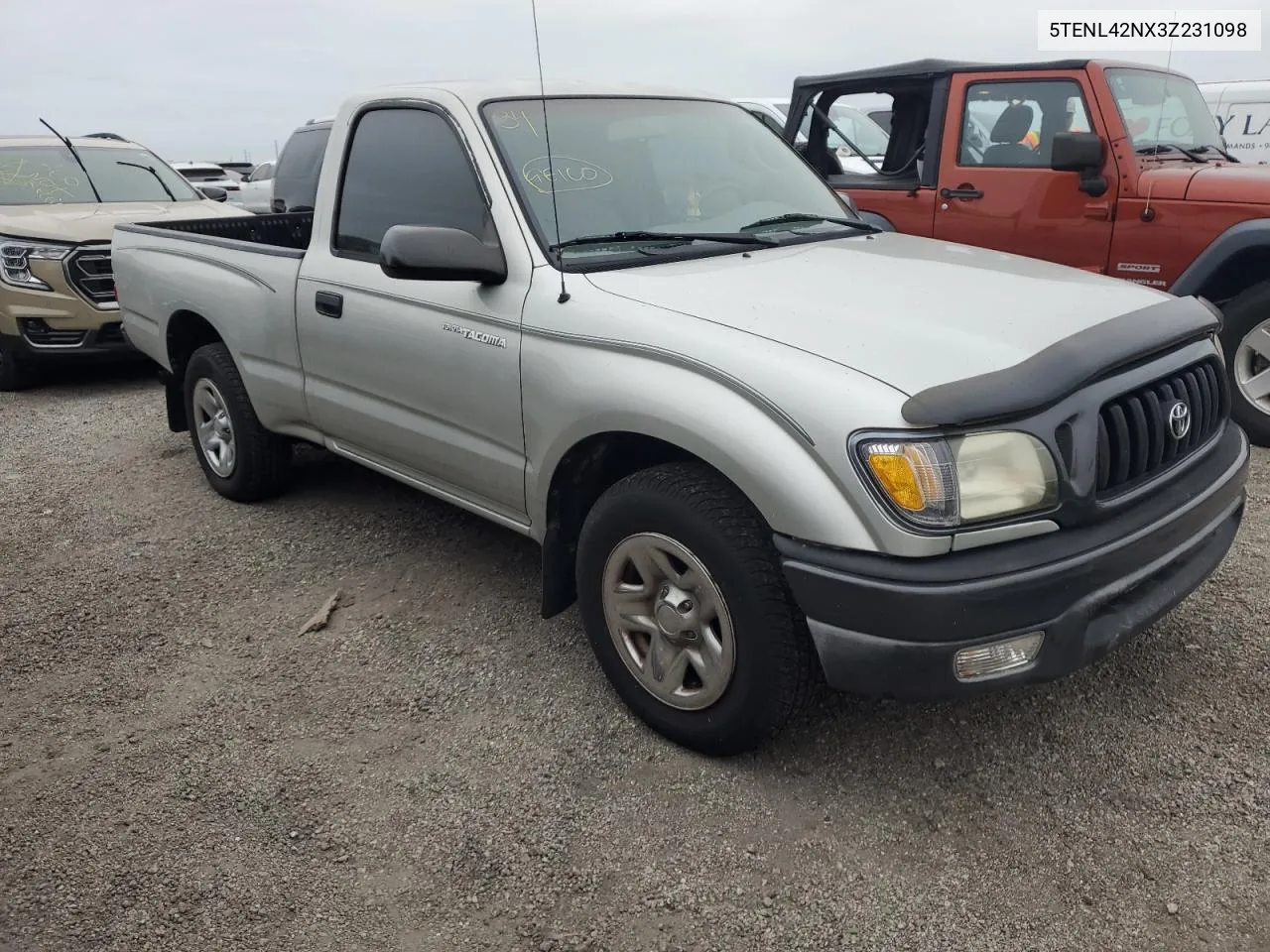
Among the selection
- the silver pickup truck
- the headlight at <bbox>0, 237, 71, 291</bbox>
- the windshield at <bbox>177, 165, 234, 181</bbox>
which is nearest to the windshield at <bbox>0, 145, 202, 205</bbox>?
the headlight at <bbox>0, 237, 71, 291</bbox>

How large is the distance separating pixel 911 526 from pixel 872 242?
5.21 ft

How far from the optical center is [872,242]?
11.7 feet

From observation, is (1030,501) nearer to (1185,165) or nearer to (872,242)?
(872,242)

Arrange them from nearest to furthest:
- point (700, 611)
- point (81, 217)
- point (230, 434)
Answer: point (700, 611)
point (230, 434)
point (81, 217)

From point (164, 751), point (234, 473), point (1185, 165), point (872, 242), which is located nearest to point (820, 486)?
point (872, 242)

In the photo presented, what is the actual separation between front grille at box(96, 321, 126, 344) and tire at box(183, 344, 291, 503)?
2.86 meters

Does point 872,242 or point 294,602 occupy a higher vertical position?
Answer: point 872,242

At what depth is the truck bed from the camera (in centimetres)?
552

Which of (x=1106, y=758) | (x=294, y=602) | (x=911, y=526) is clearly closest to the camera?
(x=911, y=526)

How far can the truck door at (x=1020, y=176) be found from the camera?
5.73 metres

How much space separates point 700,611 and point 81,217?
6836 millimetres

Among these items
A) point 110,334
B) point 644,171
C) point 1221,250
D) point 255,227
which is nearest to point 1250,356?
point 1221,250

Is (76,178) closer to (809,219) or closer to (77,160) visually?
(77,160)

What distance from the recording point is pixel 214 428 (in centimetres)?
497
